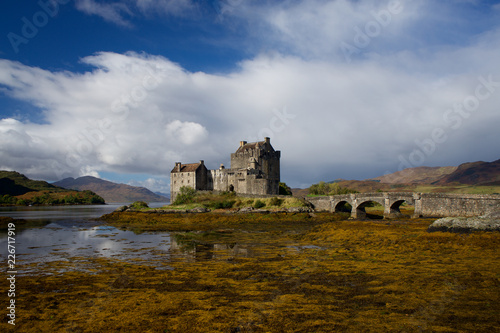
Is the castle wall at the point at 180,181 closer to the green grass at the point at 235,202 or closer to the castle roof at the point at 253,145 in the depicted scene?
the green grass at the point at 235,202

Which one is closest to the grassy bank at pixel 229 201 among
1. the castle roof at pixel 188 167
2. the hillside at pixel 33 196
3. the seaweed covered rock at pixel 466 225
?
the castle roof at pixel 188 167

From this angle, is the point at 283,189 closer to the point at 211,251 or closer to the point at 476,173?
the point at 211,251

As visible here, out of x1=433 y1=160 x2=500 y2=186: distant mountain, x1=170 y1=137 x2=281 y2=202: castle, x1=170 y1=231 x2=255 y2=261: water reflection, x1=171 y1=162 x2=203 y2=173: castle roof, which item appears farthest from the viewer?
x1=433 y1=160 x2=500 y2=186: distant mountain

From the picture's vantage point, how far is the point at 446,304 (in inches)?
344

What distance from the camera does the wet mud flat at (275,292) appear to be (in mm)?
7684

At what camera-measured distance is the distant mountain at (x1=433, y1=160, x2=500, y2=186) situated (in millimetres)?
136438

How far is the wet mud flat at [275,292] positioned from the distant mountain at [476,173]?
145413mm

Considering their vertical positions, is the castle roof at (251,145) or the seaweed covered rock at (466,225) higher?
the castle roof at (251,145)

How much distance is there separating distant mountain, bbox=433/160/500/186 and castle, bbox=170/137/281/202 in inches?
4132

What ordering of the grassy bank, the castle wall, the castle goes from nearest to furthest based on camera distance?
the grassy bank → the castle → the castle wall

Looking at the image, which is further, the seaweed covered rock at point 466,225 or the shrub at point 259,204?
the shrub at point 259,204

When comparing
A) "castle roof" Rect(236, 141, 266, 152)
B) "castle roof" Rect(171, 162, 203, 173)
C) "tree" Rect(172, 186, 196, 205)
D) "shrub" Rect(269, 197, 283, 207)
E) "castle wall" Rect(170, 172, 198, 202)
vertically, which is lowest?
"shrub" Rect(269, 197, 283, 207)

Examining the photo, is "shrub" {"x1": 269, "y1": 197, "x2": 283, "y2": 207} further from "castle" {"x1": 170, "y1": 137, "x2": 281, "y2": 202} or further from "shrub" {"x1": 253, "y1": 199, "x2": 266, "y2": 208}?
"castle" {"x1": 170, "y1": 137, "x2": 281, "y2": 202}

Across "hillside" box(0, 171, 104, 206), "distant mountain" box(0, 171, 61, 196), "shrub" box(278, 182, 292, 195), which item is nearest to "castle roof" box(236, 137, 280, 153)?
"shrub" box(278, 182, 292, 195)
